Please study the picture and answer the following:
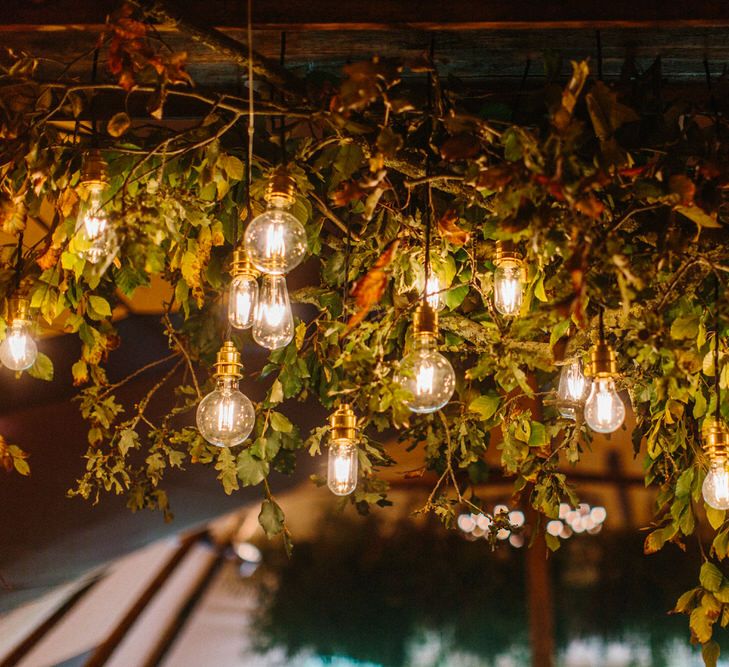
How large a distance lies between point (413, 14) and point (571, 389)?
1.27 meters

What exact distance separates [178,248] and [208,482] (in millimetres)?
3651

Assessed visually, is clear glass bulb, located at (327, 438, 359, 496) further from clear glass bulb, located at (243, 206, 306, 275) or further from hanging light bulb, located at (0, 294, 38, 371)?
hanging light bulb, located at (0, 294, 38, 371)

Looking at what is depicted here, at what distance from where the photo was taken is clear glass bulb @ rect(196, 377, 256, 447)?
2.07 metres

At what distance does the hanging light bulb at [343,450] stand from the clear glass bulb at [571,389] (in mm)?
777

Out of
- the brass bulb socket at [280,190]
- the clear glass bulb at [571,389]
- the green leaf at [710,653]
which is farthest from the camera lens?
the clear glass bulb at [571,389]

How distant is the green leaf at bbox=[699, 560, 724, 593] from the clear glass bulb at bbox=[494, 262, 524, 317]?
94cm

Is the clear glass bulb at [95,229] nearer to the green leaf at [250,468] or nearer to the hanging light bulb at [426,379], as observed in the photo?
the hanging light bulb at [426,379]

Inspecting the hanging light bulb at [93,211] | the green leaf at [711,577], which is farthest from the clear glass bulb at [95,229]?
the green leaf at [711,577]

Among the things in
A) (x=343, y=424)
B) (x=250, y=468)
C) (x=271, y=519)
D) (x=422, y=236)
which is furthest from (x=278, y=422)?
(x=422, y=236)

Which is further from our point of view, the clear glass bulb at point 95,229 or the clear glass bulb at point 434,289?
the clear glass bulb at point 434,289

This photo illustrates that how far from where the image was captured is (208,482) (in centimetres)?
577

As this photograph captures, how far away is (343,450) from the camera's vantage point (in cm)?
228

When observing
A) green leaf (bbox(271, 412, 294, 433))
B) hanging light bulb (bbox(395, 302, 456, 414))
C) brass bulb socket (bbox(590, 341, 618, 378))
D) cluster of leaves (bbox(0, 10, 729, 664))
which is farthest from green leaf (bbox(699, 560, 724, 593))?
green leaf (bbox(271, 412, 294, 433))

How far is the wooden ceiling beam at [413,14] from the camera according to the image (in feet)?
6.84
